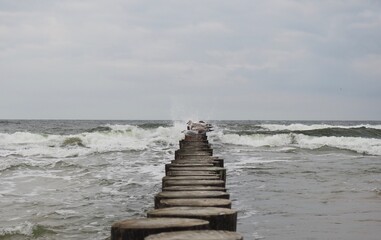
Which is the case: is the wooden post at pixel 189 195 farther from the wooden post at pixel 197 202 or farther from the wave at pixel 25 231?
the wave at pixel 25 231

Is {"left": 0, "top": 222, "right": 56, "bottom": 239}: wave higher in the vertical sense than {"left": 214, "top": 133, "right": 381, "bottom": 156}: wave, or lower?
lower

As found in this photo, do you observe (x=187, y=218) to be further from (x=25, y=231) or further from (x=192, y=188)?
(x=25, y=231)

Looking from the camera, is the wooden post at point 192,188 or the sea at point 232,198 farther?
the sea at point 232,198

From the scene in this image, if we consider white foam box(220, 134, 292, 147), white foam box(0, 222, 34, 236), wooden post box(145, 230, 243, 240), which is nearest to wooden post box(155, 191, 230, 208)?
Result: wooden post box(145, 230, 243, 240)

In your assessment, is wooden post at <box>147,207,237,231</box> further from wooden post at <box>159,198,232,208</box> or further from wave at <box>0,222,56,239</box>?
wave at <box>0,222,56,239</box>

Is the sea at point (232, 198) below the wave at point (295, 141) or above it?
below

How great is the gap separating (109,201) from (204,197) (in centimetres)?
515

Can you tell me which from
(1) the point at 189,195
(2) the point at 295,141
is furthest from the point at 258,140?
(1) the point at 189,195

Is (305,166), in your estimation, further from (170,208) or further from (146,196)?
(170,208)

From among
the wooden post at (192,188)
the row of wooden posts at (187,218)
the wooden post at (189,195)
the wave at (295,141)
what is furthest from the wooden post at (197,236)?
the wave at (295,141)

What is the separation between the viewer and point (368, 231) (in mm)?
6113

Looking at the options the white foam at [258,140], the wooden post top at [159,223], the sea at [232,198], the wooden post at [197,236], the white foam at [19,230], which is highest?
the wooden post top at [159,223]

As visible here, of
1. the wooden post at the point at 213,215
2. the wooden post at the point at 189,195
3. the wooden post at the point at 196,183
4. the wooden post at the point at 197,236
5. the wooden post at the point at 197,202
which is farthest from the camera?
the wooden post at the point at 196,183

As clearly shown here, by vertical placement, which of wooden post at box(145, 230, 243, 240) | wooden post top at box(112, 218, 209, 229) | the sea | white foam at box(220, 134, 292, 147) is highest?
wooden post top at box(112, 218, 209, 229)
